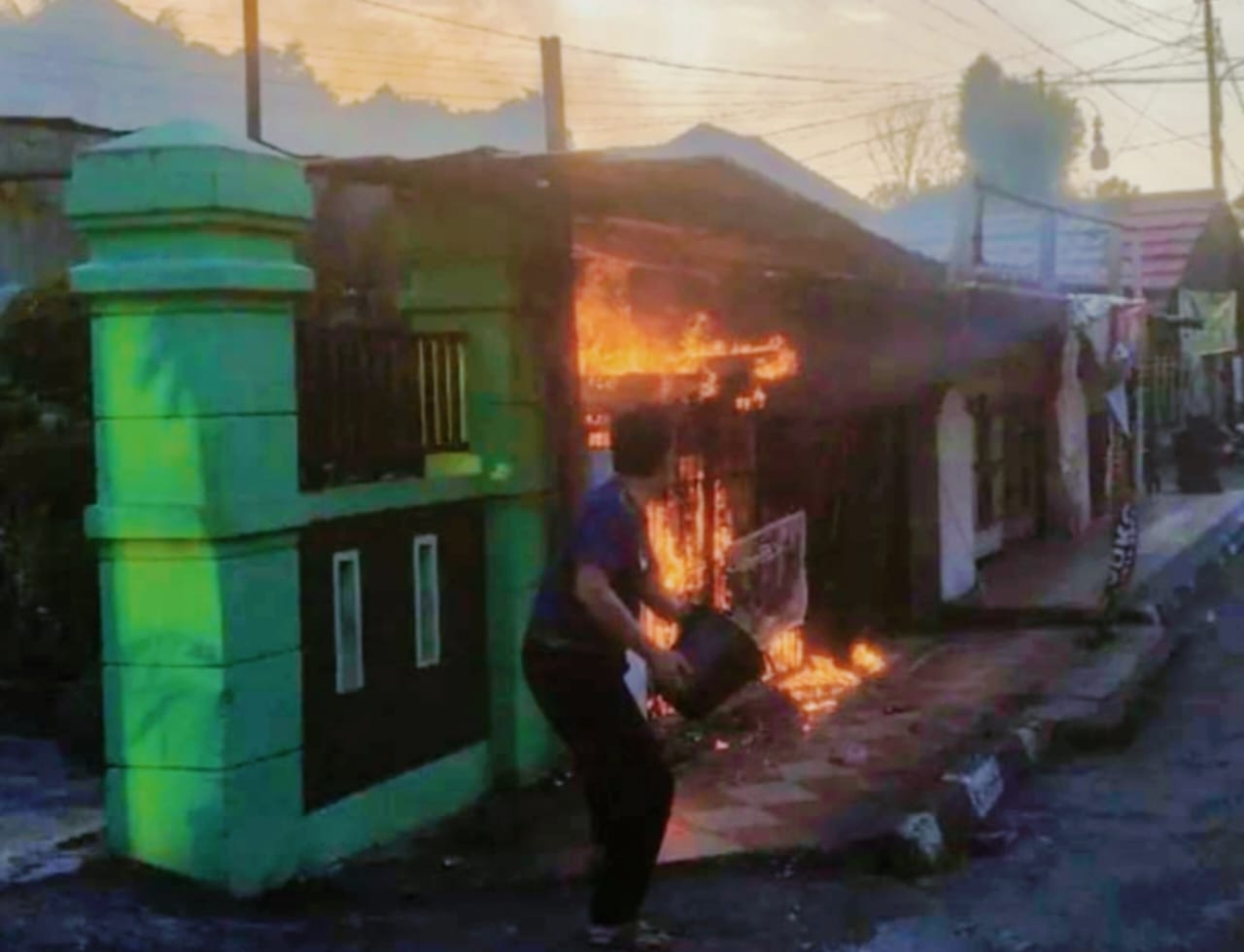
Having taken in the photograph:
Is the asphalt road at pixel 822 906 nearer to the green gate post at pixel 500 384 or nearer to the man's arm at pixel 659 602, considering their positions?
the man's arm at pixel 659 602

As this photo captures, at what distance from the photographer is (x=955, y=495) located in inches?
647

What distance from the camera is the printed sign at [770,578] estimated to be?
11.0 m

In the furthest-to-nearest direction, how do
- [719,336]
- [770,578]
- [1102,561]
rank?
[1102,561] → [770,578] → [719,336]

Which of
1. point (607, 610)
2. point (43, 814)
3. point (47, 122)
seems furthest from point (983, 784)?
point (47, 122)

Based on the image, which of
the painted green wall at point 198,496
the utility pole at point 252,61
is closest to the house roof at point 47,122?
the utility pole at point 252,61

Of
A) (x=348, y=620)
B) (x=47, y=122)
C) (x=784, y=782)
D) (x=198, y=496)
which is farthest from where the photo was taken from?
(x=47, y=122)

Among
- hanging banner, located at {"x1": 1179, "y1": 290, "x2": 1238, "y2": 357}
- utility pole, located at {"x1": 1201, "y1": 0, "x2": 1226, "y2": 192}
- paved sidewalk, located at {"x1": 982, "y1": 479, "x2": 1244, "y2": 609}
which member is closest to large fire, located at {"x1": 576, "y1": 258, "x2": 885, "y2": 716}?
paved sidewalk, located at {"x1": 982, "y1": 479, "x2": 1244, "y2": 609}

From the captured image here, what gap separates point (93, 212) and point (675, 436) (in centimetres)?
452

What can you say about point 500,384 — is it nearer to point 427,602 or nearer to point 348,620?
point 427,602

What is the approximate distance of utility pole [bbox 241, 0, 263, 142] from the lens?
76.4ft

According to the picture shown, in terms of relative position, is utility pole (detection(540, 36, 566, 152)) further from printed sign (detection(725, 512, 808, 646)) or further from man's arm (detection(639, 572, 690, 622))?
man's arm (detection(639, 572, 690, 622))

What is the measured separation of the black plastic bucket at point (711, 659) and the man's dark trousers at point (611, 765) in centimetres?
20

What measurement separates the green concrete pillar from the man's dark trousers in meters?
1.06

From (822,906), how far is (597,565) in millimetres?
1847
